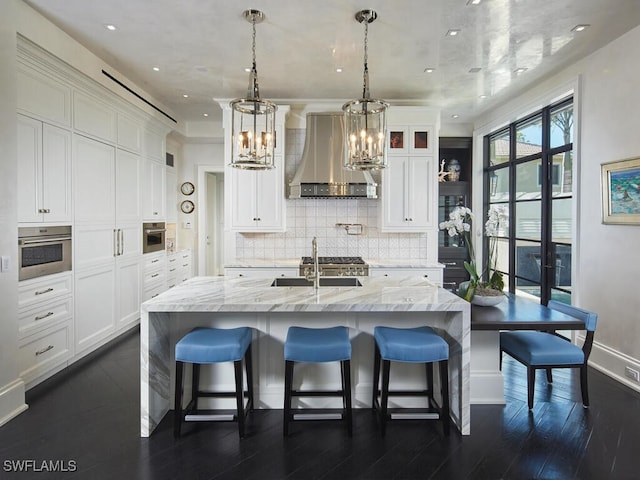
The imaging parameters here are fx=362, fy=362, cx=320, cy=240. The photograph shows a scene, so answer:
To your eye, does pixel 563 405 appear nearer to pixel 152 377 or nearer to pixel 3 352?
pixel 152 377

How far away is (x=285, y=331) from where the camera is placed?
265 cm

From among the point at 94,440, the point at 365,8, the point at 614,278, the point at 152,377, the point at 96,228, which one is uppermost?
the point at 365,8

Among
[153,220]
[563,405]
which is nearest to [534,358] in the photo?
[563,405]

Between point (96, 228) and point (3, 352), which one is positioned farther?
point (96, 228)

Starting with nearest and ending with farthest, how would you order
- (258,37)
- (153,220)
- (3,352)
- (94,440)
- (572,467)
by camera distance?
(572,467), (94,440), (3,352), (258,37), (153,220)

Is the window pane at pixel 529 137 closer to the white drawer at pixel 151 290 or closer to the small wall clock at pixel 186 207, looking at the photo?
the small wall clock at pixel 186 207

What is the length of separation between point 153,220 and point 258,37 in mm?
3107

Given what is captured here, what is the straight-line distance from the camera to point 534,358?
2.55 meters

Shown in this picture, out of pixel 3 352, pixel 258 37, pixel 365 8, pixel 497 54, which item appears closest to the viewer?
pixel 3 352

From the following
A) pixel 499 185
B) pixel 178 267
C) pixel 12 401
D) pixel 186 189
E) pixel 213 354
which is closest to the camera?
pixel 213 354

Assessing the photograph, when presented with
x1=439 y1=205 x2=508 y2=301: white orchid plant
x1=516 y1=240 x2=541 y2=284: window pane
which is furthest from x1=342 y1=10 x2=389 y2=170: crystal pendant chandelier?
x1=516 y1=240 x2=541 y2=284: window pane

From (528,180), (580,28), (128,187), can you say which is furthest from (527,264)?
(128,187)

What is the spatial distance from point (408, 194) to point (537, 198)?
1602 millimetres

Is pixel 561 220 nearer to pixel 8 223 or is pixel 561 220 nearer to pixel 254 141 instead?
pixel 254 141
